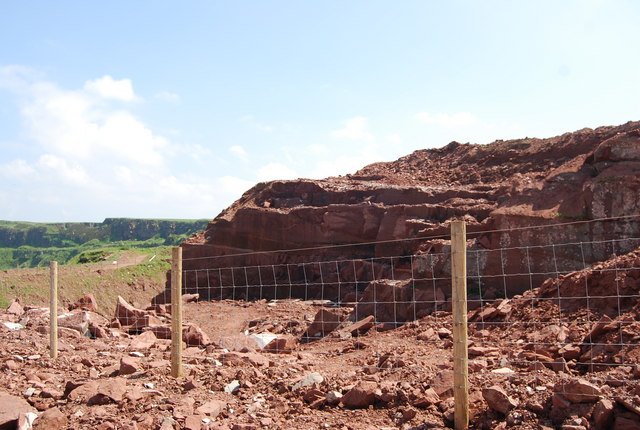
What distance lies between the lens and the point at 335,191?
2189 centimetres

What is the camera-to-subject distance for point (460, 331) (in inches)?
196

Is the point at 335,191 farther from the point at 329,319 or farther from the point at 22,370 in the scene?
the point at 22,370

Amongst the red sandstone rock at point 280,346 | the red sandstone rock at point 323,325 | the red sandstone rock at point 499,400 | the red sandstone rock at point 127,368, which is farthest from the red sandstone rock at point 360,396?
the red sandstone rock at point 323,325

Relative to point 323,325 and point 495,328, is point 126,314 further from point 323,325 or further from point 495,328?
point 495,328

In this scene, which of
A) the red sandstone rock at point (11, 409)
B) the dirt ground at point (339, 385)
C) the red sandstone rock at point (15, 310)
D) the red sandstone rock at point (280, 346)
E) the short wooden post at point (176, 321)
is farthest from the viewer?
the red sandstone rock at point (15, 310)

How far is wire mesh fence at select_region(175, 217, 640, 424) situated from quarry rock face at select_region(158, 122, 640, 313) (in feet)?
0.31

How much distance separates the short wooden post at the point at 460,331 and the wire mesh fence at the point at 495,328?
328mm

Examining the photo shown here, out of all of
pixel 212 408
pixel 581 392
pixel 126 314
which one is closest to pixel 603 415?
pixel 581 392

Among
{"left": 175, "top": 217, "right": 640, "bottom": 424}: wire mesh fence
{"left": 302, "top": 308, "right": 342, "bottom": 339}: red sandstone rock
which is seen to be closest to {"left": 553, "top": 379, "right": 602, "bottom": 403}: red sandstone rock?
{"left": 175, "top": 217, "right": 640, "bottom": 424}: wire mesh fence

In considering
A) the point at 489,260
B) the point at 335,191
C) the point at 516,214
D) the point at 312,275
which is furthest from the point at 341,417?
the point at 335,191

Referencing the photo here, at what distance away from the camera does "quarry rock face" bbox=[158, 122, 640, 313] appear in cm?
1246

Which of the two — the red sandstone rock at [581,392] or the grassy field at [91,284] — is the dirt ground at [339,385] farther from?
the grassy field at [91,284]

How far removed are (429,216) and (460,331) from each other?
1320cm

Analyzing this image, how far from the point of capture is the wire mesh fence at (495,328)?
220 inches
